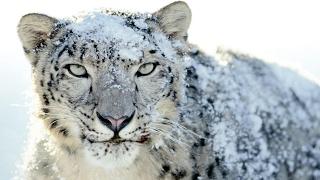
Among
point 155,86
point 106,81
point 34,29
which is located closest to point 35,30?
point 34,29

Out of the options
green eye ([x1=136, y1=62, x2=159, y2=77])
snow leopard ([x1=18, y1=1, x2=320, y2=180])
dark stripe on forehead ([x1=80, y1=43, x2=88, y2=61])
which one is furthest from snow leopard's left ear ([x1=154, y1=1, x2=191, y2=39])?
dark stripe on forehead ([x1=80, y1=43, x2=88, y2=61])

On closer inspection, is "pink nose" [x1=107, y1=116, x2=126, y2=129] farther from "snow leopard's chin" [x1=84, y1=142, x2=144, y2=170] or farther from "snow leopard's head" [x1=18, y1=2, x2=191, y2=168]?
"snow leopard's chin" [x1=84, y1=142, x2=144, y2=170]

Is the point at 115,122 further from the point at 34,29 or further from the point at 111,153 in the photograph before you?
the point at 34,29

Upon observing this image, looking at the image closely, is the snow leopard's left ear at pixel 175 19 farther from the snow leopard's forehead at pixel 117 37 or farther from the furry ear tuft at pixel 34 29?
the furry ear tuft at pixel 34 29

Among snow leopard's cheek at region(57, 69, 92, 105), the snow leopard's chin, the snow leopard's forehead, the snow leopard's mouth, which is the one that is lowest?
the snow leopard's chin

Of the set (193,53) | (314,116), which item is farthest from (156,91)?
(314,116)

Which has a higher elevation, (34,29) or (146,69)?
(34,29)

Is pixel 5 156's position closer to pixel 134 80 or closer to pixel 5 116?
pixel 5 116
